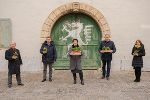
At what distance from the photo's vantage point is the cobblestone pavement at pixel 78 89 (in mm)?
12438

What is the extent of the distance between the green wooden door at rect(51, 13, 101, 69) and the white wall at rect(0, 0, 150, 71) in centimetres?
72

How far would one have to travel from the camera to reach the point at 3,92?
13.2 m

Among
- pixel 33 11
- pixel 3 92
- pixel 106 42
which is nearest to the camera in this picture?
pixel 3 92

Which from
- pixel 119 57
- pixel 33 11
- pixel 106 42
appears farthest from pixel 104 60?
pixel 33 11

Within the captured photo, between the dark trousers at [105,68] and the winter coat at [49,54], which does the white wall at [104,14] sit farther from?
the winter coat at [49,54]

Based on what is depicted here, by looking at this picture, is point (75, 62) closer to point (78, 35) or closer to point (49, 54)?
point (49, 54)

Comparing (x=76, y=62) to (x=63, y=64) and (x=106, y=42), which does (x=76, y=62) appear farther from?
(x=63, y=64)

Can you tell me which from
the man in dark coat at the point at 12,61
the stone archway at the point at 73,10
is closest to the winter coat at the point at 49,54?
the man in dark coat at the point at 12,61

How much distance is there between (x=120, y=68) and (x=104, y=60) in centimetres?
233

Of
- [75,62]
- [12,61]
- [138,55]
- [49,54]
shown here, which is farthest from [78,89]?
[138,55]

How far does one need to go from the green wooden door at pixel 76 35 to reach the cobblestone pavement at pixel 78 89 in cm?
169

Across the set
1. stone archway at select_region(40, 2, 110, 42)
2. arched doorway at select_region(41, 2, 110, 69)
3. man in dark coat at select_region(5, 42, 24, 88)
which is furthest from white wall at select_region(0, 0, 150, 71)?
man in dark coat at select_region(5, 42, 24, 88)

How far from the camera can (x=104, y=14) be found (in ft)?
58.4

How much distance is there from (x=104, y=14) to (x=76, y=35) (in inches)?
56.8
